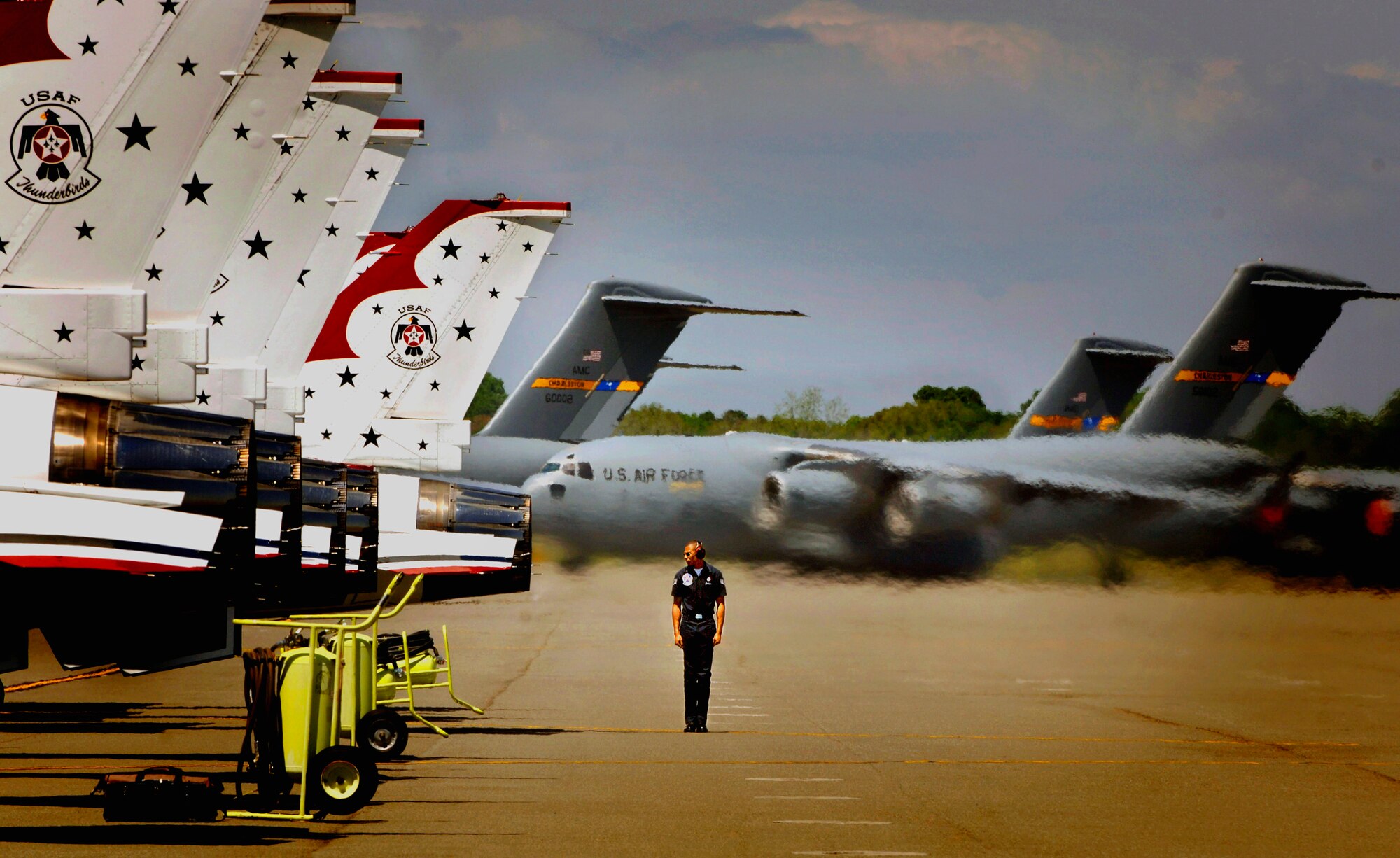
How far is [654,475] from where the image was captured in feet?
110

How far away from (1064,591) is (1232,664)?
614 centimetres

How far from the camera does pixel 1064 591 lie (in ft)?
79.9

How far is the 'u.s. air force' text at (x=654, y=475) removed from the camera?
3338 cm

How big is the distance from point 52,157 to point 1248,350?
28.5 metres

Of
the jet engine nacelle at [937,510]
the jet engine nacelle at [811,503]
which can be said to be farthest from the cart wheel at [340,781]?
the jet engine nacelle at [811,503]

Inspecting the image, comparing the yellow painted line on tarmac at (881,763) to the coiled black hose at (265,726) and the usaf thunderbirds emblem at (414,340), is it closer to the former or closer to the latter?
the coiled black hose at (265,726)

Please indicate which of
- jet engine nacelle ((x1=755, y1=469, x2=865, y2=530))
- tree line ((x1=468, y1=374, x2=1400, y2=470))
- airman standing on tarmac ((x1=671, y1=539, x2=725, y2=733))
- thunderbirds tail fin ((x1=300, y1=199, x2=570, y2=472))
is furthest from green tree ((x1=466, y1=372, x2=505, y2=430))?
airman standing on tarmac ((x1=671, y1=539, x2=725, y2=733))

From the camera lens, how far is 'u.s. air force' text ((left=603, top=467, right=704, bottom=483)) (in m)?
33.4

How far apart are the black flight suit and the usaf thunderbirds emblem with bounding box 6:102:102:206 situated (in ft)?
20.0

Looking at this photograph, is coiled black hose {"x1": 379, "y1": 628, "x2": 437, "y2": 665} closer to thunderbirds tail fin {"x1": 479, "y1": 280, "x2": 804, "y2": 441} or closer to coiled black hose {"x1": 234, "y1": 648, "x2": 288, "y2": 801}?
coiled black hose {"x1": 234, "y1": 648, "x2": 288, "y2": 801}

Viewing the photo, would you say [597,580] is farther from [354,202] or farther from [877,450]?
[354,202]

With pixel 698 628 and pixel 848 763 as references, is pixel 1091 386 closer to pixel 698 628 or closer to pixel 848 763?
pixel 698 628

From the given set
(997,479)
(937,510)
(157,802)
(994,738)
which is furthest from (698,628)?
(937,510)

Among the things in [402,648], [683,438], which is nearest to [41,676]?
[402,648]
